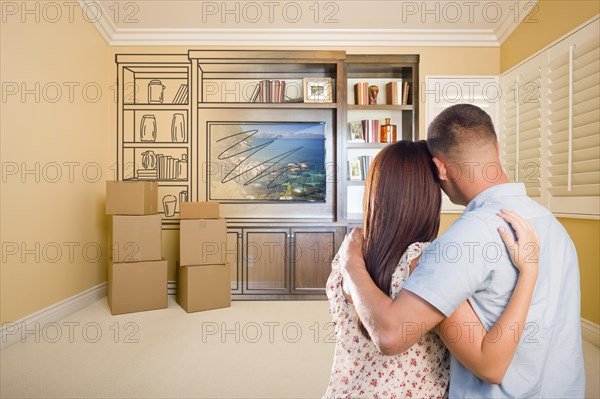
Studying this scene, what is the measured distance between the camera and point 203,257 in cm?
376

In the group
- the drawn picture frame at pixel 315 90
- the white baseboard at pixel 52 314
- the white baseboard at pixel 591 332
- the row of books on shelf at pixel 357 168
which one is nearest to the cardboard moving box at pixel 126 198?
A: the white baseboard at pixel 52 314

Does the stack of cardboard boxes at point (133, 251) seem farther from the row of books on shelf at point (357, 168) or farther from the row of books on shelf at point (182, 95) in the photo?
the row of books on shelf at point (357, 168)

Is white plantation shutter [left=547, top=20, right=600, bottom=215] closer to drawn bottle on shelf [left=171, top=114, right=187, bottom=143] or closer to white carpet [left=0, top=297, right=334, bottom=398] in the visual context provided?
white carpet [left=0, top=297, right=334, bottom=398]

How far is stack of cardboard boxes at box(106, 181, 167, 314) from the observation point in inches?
138

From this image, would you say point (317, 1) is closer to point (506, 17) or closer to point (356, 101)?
point (356, 101)

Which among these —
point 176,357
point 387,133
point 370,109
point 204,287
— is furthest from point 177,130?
point 176,357

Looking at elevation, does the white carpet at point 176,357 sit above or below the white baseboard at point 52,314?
below

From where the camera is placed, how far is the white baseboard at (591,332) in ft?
9.35

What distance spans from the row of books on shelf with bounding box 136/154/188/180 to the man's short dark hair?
12.9 ft

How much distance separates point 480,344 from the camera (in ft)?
2.50

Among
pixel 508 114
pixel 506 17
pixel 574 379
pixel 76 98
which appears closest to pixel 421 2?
pixel 506 17

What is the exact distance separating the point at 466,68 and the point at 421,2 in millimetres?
996

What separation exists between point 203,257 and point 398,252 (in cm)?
309

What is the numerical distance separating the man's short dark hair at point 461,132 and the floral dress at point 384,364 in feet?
0.69
